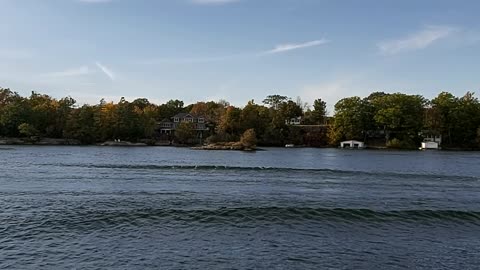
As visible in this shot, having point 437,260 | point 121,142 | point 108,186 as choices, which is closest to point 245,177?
Answer: point 108,186

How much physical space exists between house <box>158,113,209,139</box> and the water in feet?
404

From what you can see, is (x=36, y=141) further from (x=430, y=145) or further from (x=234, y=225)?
(x=234, y=225)

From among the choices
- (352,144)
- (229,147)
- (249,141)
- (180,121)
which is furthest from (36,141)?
(352,144)

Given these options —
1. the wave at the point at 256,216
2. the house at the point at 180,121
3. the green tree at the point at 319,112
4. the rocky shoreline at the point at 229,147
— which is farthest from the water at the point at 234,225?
the green tree at the point at 319,112

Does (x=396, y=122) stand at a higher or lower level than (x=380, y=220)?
higher

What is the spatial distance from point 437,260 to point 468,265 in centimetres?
103

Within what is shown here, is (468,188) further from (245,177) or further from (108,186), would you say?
(108,186)

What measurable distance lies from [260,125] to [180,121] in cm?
2908

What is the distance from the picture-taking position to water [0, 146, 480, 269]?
55.1ft

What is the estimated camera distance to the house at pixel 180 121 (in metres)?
164

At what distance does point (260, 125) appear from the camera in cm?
15838

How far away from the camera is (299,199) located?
31.5 m

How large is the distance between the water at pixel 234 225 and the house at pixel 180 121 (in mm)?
123171

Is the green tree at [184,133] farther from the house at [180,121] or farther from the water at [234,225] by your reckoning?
the water at [234,225]
